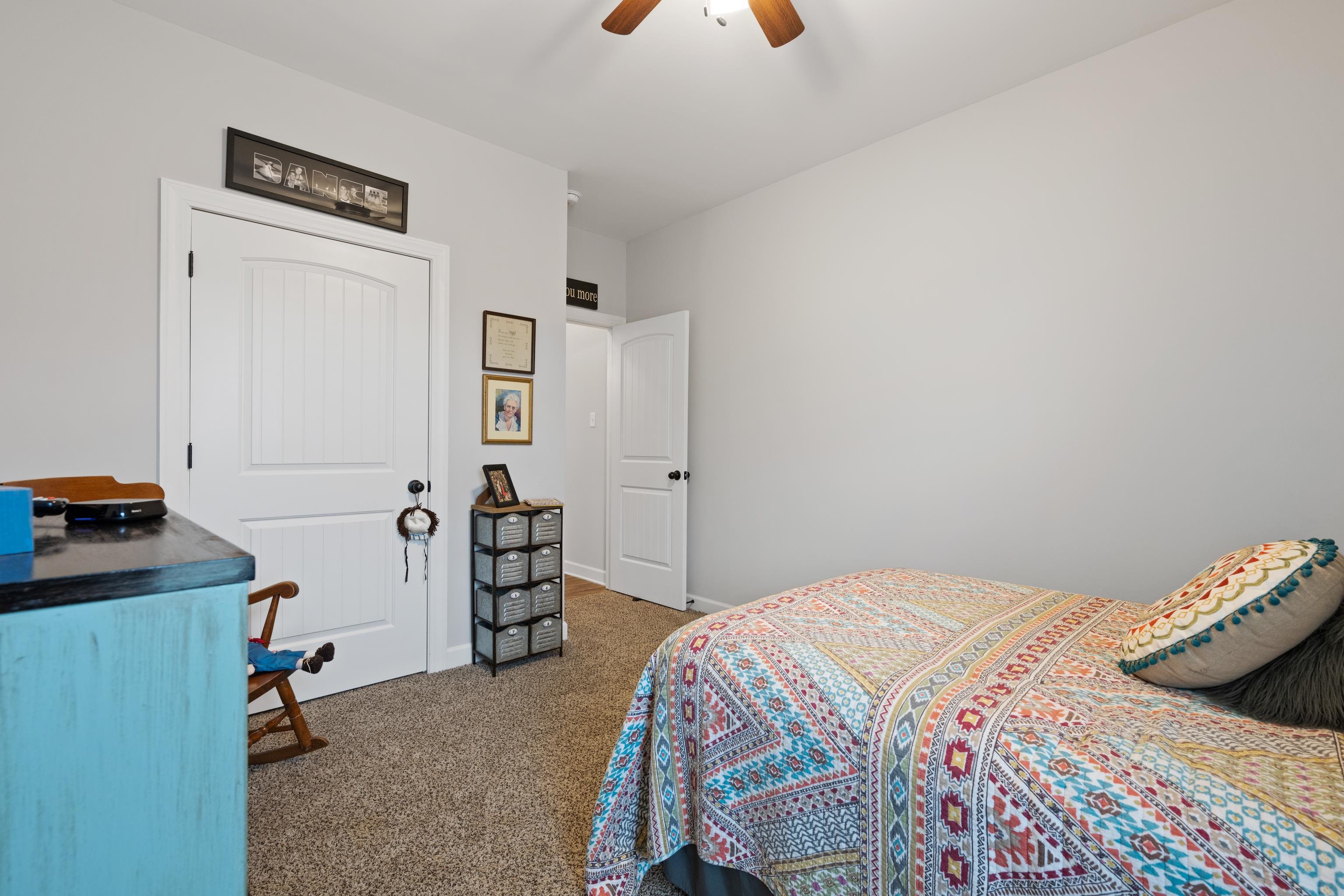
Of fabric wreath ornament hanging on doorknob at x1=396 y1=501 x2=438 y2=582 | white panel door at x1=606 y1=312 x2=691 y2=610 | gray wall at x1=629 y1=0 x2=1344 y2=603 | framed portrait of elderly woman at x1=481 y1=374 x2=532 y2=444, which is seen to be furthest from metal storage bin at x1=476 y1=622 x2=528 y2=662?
gray wall at x1=629 y1=0 x2=1344 y2=603

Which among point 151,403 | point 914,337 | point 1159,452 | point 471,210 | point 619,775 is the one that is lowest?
point 619,775

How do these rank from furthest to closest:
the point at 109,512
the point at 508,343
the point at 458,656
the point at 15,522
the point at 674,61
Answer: the point at 508,343
the point at 458,656
the point at 674,61
the point at 109,512
the point at 15,522

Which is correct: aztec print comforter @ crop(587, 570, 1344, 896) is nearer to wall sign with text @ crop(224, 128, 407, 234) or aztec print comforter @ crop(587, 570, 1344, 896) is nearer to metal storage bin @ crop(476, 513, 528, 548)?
metal storage bin @ crop(476, 513, 528, 548)

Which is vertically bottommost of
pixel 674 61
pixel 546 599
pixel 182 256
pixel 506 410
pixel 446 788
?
Result: pixel 446 788

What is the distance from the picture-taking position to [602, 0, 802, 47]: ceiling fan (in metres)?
1.87

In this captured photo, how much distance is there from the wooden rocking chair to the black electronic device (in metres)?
1.06

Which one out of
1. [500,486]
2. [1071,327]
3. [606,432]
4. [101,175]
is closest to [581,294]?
[606,432]

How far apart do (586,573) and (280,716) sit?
9.37 ft

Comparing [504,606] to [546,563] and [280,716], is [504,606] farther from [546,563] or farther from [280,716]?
[280,716]

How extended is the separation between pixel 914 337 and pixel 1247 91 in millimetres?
1410

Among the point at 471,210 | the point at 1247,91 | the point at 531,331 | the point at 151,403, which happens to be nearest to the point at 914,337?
the point at 1247,91

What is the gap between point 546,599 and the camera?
10.4 feet

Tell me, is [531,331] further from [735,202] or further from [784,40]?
[784,40]

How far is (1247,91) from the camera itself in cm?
217
